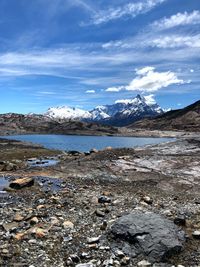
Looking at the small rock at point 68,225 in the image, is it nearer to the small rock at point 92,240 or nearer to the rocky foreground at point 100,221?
the rocky foreground at point 100,221

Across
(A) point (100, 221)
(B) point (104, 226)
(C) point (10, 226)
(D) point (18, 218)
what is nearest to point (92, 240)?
(B) point (104, 226)

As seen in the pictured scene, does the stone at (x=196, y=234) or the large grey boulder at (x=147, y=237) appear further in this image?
the stone at (x=196, y=234)

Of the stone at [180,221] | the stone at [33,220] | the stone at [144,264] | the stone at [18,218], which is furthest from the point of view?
the stone at [18,218]

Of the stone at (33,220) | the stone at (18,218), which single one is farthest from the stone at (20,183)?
the stone at (33,220)

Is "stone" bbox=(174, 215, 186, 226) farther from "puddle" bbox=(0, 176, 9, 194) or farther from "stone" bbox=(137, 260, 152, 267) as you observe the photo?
"puddle" bbox=(0, 176, 9, 194)

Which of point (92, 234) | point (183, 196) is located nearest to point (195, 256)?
point (92, 234)

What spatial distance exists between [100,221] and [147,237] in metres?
5.35

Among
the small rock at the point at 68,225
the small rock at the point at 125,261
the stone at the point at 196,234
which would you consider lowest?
the small rock at the point at 125,261

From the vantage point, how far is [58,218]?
89.1 feet

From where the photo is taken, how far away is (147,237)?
71.6 ft

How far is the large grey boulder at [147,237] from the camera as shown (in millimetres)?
20867

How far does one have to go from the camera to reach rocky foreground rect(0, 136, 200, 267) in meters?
20.5

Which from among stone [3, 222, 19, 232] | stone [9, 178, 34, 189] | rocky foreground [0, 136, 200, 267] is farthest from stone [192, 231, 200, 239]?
stone [9, 178, 34, 189]

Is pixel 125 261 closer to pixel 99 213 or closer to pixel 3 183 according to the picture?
pixel 99 213
